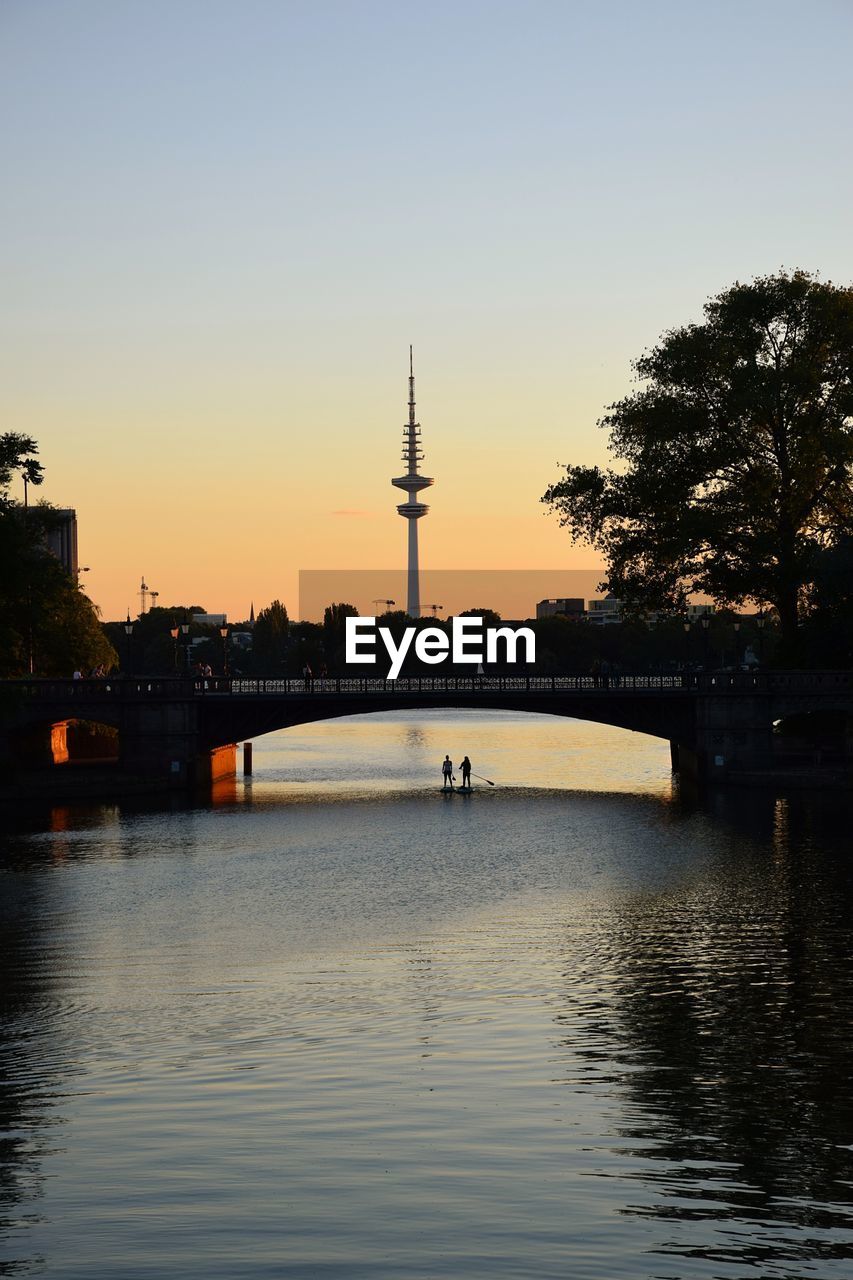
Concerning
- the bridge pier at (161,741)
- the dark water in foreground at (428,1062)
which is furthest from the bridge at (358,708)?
the dark water in foreground at (428,1062)

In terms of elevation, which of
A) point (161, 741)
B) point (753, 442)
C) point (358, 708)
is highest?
point (753, 442)

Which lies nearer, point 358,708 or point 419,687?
point 358,708

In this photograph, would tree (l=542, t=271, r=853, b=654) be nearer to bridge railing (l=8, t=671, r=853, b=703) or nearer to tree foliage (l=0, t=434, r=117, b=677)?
bridge railing (l=8, t=671, r=853, b=703)

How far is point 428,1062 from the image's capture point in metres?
26.1

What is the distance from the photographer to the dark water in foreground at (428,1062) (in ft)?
59.3

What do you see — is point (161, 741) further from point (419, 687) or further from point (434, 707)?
point (434, 707)

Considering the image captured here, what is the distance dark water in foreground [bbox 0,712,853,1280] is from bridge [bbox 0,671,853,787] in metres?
23.6

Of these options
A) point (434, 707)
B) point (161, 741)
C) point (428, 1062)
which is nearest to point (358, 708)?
point (434, 707)

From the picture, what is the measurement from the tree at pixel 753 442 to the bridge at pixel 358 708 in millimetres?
7575

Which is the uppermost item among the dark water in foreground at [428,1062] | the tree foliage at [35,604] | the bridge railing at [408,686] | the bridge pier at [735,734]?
the tree foliage at [35,604]

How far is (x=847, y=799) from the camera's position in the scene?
7150cm

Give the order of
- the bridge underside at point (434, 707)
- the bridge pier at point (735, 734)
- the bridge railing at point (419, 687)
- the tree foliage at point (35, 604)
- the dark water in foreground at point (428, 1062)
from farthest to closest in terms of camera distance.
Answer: the bridge railing at point (419, 687), the bridge underside at point (434, 707), the bridge pier at point (735, 734), the tree foliage at point (35, 604), the dark water in foreground at point (428, 1062)

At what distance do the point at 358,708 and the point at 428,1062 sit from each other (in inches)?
2348

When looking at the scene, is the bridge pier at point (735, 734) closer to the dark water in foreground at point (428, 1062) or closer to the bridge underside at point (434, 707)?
the bridge underside at point (434, 707)
